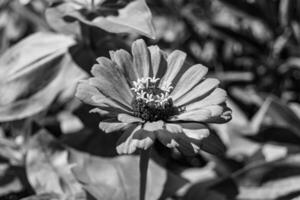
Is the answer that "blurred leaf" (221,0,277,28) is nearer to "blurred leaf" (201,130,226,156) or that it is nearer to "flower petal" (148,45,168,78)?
"flower petal" (148,45,168,78)

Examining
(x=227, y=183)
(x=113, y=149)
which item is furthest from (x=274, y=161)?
(x=113, y=149)

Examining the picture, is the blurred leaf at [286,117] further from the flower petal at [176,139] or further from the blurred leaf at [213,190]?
the flower petal at [176,139]

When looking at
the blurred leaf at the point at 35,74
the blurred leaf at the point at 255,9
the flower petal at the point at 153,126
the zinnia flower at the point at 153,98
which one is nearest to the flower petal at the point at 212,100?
the zinnia flower at the point at 153,98

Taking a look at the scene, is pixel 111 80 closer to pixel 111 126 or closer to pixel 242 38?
pixel 111 126

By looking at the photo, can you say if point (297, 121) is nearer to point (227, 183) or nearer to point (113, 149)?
point (227, 183)

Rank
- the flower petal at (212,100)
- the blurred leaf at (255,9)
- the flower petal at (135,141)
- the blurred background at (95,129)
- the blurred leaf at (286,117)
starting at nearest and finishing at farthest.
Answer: the flower petal at (135,141) < the flower petal at (212,100) < the blurred background at (95,129) < the blurred leaf at (286,117) < the blurred leaf at (255,9)

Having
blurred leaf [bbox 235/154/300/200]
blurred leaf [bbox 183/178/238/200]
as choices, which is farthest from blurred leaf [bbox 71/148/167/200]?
blurred leaf [bbox 235/154/300/200]

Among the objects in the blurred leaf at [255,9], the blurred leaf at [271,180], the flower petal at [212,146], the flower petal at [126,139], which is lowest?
the blurred leaf at [271,180]

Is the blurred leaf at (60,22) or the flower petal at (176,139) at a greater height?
the flower petal at (176,139)
